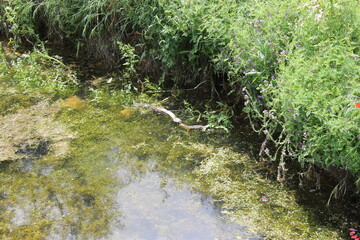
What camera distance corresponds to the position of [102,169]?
3.28 meters

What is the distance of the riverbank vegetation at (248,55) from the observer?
255cm

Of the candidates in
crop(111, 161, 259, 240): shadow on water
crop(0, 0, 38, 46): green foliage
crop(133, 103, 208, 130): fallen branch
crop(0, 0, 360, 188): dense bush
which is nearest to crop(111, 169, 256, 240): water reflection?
crop(111, 161, 259, 240): shadow on water

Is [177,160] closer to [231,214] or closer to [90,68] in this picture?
[231,214]

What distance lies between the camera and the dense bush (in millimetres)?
2510

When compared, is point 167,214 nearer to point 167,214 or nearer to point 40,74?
point 167,214

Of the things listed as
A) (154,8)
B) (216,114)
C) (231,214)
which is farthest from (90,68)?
(231,214)

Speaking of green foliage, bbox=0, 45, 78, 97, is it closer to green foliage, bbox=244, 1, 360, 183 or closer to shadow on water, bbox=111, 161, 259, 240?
shadow on water, bbox=111, 161, 259, 240

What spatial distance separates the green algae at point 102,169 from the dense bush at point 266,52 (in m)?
0.31

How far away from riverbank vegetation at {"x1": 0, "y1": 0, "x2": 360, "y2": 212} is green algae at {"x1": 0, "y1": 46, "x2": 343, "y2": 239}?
269 millimetres

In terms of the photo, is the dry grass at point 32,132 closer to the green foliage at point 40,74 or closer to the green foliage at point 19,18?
the green foliage at point 40,74

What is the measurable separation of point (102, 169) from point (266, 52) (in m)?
1.44

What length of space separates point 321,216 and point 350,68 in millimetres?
892

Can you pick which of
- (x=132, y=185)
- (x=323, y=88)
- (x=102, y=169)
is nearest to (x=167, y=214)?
(x=132, y=185)

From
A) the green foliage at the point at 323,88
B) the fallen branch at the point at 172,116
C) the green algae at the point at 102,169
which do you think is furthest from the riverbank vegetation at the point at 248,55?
the green algae at the point at 102,169
